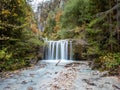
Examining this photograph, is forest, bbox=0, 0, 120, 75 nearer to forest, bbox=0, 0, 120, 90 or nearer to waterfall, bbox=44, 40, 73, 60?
forest, bbox=0, 0, 120, 90

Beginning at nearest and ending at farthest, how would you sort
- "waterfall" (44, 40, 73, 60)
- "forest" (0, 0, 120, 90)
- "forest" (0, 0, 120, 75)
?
1. "forest" (0, 0, 120, 90)
2. "forest" (0, 0, 120, 75)
3. "waterfall" (44, 40, 73, 60)

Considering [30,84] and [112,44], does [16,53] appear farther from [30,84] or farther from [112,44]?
[112,44]

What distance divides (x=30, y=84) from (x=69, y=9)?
33.0 feet

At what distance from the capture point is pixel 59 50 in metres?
16.6

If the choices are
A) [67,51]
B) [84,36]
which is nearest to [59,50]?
[67,51]

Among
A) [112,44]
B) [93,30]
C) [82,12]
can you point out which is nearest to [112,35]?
[112,44]

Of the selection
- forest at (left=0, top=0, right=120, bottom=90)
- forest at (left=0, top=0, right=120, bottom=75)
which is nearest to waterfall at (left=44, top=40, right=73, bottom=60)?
forest at (left=0, top=0, right=120, bottom=90)

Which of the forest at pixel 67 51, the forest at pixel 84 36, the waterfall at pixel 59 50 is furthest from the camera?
the waterfall at pixel 59 50

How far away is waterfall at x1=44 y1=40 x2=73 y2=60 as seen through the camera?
51.9 feet

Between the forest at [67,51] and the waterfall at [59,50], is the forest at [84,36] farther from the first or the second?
the waterfall at [59,50]

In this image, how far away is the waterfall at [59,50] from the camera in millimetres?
15827

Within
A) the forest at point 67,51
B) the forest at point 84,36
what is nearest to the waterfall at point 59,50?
the forest at point 67,51

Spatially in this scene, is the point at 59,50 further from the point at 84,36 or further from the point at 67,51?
the point at 84,36

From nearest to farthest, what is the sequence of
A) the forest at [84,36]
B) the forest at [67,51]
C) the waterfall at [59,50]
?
1. the forest at [67,51]
2. the forest at [84,36]
3. the waterfall at [59,50]
